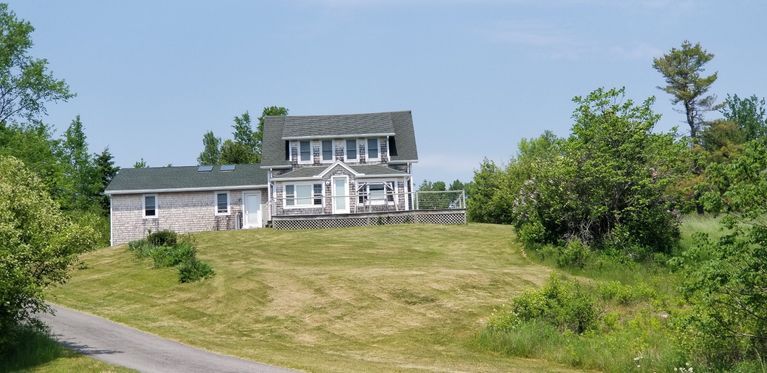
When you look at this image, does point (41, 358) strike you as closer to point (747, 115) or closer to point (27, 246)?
point (27, 246)

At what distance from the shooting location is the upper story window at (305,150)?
54281 millimetres

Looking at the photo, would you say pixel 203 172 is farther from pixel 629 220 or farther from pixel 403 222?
pixel 629 220

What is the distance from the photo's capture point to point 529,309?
992 inches

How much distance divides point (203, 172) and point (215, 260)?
21.2 m

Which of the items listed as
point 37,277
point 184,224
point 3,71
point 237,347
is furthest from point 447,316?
point 3,71

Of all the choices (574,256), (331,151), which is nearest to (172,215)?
(331,151)

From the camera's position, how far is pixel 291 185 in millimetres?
51812

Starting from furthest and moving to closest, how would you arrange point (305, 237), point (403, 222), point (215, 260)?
point (403, 222)
point (305, 237)
point (215, 260)

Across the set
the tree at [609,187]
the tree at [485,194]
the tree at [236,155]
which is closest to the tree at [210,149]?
the tree at [236,155]

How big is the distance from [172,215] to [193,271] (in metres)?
22.1

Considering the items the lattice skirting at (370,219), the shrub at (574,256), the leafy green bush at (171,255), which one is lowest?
the shrub at (574,256)

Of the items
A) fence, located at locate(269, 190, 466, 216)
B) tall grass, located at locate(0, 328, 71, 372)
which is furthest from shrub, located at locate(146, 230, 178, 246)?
tall grass, located at locate(0, 328, 71, 372)

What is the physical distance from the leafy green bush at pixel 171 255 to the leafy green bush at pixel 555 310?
14.7 meters

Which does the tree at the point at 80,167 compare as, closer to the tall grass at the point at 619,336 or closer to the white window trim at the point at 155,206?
the white window trim at the point at 155,206
